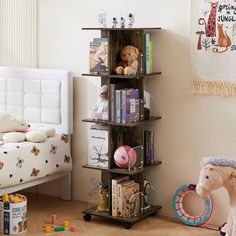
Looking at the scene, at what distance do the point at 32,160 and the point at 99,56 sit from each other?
0.84 m

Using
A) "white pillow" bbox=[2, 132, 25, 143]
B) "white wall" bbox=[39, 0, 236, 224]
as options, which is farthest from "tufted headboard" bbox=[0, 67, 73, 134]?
"white pillow" bbox=[2, 132, 25, 143]

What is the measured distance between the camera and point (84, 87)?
15.7ft

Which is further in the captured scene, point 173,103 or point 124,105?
point 173,103

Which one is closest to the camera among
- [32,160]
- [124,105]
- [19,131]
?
[124,105]

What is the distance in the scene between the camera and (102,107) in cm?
428

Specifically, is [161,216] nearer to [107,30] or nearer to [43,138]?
[43,138]

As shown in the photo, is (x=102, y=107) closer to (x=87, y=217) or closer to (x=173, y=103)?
(x=173, y=103)

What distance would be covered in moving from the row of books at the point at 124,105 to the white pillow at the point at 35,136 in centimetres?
57

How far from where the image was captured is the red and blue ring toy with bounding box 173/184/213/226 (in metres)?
4.25

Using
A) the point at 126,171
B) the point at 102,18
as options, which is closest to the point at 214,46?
the point at 102,18

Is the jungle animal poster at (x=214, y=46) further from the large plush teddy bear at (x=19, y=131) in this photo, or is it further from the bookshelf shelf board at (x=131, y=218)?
the large plush teddy bear at (x=19, y=131)

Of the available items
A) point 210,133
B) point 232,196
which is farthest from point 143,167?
point 232,196

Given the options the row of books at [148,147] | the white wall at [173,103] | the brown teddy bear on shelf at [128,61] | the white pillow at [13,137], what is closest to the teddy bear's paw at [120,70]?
the brown teddy bear on shelf at [128,61]

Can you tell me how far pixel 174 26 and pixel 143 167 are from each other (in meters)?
0.96
